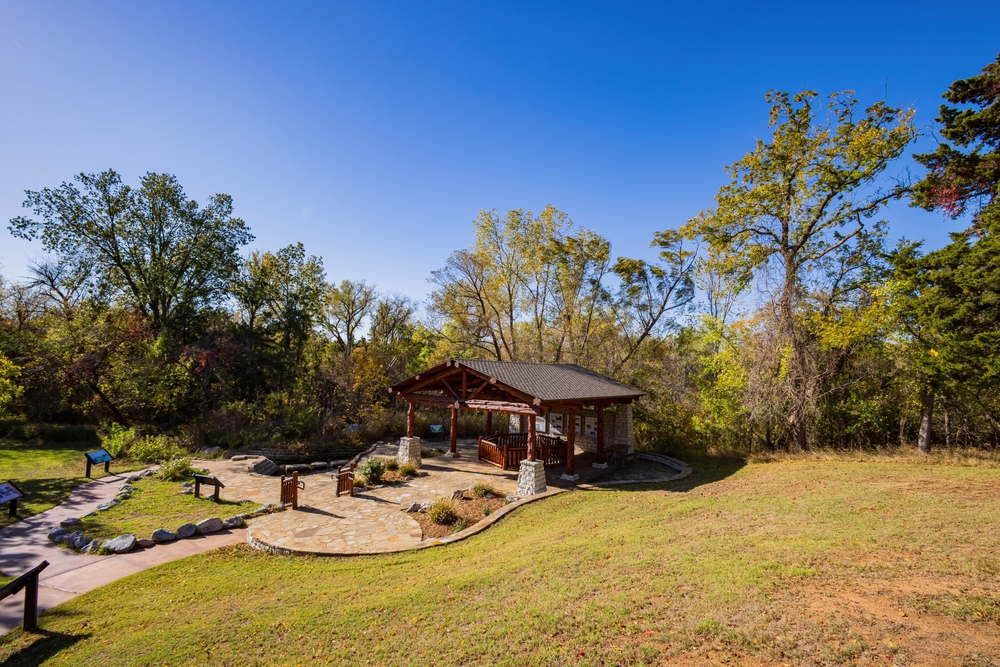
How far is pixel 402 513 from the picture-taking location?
32.2ft

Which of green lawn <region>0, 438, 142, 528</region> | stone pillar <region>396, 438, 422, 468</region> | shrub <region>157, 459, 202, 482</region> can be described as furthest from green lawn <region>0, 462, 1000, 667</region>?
stone pillar <region>396, 438, 422, 468</region>

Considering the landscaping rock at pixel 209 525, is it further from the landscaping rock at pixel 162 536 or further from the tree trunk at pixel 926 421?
the tree trunk at pixel 926 421

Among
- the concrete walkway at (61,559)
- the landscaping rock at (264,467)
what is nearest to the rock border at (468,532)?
the concrete walkway at (61,559)

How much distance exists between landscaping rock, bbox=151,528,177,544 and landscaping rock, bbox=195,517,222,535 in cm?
43

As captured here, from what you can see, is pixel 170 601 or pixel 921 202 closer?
pixel 170 601

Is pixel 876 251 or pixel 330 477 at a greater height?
pixel 876 251

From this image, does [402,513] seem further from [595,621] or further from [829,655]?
[829,655]

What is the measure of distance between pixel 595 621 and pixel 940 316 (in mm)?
13881

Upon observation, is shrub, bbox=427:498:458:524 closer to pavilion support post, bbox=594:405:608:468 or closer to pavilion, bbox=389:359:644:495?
pavilion, bbox=389:359:644:495

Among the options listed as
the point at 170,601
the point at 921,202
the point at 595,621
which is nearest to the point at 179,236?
the point at 170,601

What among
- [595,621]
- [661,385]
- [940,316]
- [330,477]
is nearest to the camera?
[595,621]

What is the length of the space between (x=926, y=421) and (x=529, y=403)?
40.5ft

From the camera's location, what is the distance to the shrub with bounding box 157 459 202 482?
11898 mm

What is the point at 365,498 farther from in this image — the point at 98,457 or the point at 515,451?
the point at 98,457
